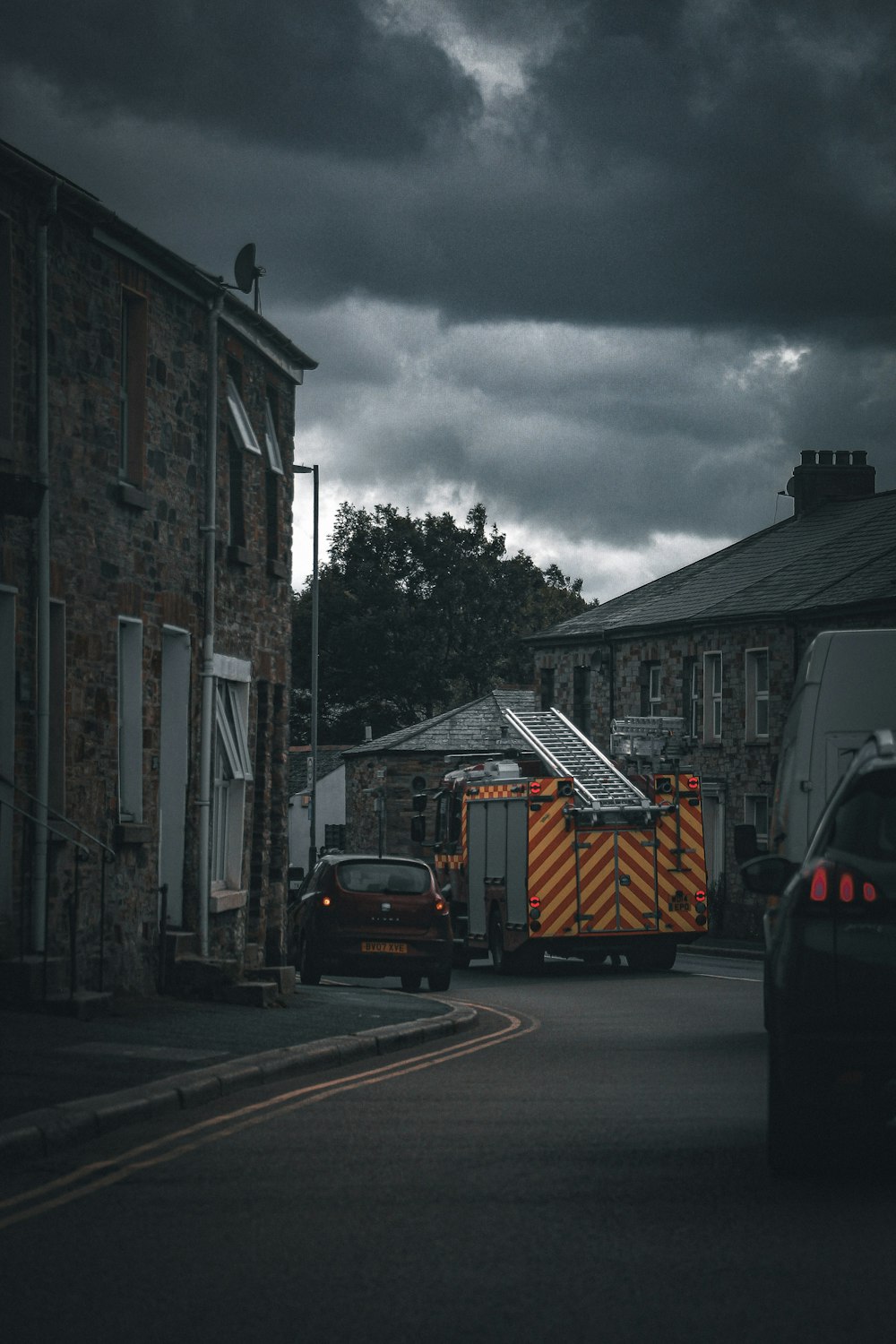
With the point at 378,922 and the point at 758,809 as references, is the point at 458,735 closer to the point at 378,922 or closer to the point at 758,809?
the point at 758,809

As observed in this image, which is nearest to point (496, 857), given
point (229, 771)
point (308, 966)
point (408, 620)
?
point (308, 966)

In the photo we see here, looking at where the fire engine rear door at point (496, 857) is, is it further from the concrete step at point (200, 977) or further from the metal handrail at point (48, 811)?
the metal handrail at point (48, 811)

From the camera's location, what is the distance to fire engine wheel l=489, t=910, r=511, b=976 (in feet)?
99.1

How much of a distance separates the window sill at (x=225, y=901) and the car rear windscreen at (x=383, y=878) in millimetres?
2269

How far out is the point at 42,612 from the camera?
53.3 ft

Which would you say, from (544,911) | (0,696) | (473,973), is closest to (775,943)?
(0,696)

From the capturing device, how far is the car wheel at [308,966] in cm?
2476

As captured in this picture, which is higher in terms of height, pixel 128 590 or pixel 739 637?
pixel 739 637

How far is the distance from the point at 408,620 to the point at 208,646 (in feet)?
202

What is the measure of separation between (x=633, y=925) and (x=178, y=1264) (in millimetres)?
22661

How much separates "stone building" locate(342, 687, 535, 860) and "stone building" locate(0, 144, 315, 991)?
136 ft

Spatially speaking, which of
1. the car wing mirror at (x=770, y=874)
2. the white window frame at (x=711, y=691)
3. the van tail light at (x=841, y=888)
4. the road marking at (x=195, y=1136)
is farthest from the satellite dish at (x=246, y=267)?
the white window frame at (x=711, y=691)

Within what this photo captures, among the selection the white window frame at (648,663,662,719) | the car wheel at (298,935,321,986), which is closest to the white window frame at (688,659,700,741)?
the white window frame at (648,663,662,719)

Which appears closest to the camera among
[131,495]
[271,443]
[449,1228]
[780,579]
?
[449,1228]
